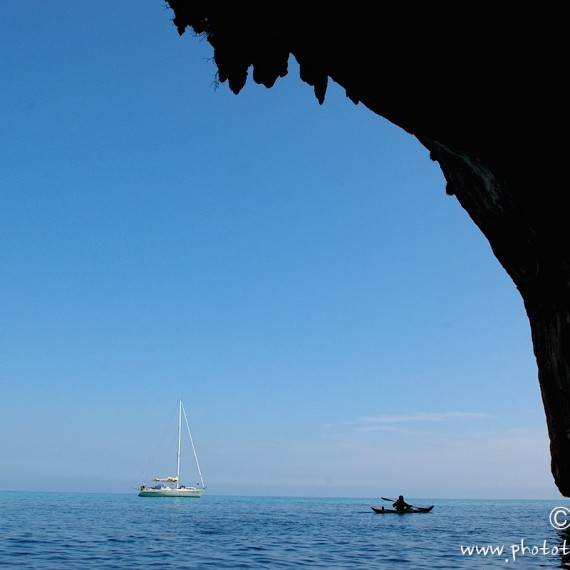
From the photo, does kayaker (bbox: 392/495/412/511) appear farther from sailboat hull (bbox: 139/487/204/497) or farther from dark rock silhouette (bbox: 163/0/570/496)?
sailboat hull (bbox: 139/487/204/497)

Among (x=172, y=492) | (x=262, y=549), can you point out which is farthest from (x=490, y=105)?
(x=172, y=492)

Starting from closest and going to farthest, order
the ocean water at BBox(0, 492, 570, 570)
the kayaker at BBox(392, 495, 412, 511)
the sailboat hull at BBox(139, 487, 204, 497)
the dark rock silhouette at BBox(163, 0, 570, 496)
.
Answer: the dark rock silhouette at BBox(163, 0, 570, 496)
the ocean water at BBox(0, 492, 570, 570)
the kayaker at BBox(392, 495, 412, 511)
the sailboat hull at BBox(139, 487, 204, 497)

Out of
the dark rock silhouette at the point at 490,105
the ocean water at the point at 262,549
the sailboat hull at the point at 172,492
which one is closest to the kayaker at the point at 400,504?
the ocean water at the point at 262,549

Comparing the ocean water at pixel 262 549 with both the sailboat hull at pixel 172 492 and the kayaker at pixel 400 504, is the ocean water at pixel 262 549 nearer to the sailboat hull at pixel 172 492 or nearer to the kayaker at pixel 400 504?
the kayaker at pixel 400 504

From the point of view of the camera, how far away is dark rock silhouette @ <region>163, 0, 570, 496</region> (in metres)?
6.09

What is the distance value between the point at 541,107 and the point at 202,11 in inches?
231

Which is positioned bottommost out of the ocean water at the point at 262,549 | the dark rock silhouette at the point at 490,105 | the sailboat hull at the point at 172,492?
the sailboat hull at the point at 172,492

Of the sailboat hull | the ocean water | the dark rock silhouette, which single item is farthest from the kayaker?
the sailboat hull

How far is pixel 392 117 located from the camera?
A: 7598mm

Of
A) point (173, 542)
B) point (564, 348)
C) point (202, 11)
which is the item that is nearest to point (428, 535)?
point (173, 542)

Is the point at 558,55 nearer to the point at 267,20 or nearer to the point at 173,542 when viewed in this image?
the point at 267,20

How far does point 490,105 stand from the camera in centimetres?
638

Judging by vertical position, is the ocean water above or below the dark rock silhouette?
below

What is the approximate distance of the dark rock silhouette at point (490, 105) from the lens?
6.09m
